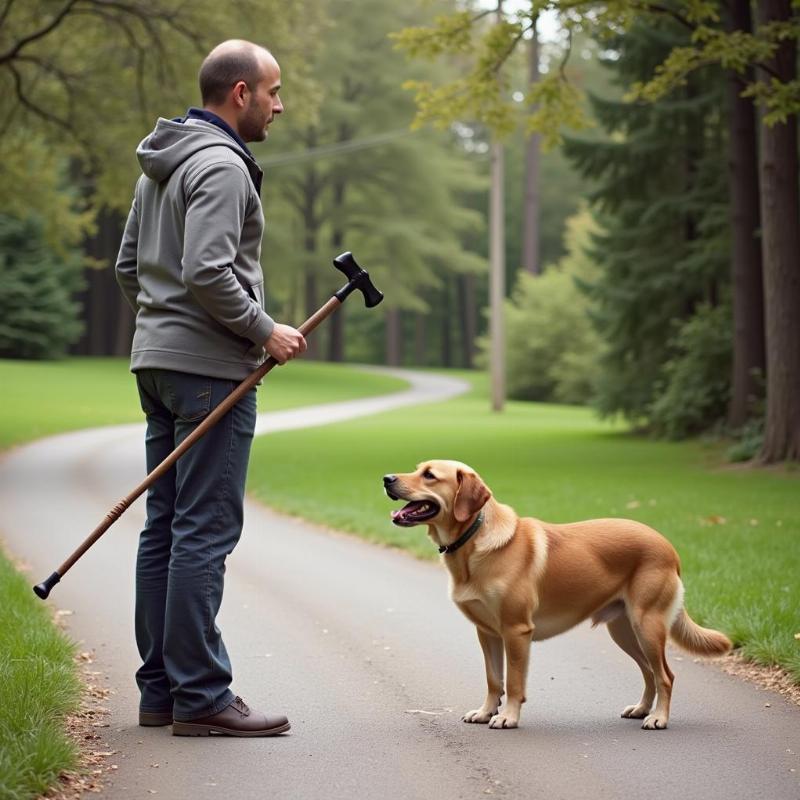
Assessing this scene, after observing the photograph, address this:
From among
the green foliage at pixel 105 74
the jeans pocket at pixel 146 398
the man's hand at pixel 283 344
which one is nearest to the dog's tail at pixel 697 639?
the man's hand at pixel 283 344

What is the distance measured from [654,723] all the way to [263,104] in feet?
10.2

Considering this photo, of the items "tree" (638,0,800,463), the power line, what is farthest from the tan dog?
the power line

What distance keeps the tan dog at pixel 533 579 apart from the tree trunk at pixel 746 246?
1572 cm

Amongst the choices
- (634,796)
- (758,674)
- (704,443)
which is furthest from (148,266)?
(704,443)

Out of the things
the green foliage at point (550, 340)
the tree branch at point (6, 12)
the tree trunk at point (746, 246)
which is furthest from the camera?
the green foliage at point (550, 340)

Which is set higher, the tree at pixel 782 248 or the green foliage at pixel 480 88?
the green foliage at pixel 480 88

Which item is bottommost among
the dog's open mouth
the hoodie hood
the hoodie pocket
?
the dog's open mouth

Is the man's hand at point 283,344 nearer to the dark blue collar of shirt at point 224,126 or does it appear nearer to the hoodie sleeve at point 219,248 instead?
the hoodie sleeve at point 219,248

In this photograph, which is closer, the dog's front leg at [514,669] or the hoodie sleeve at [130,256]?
the dog's front leg at [514,669]

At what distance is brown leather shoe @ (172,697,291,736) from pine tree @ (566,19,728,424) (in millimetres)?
19715

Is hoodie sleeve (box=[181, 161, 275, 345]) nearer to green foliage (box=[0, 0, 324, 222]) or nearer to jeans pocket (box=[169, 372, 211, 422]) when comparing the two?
jeans pocket (box=[169, 372, 211, 422])

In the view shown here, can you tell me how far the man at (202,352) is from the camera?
16.4ft

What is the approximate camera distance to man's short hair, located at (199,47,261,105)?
509 centimetres

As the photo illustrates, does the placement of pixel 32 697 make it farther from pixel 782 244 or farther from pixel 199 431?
pixel 782 244
